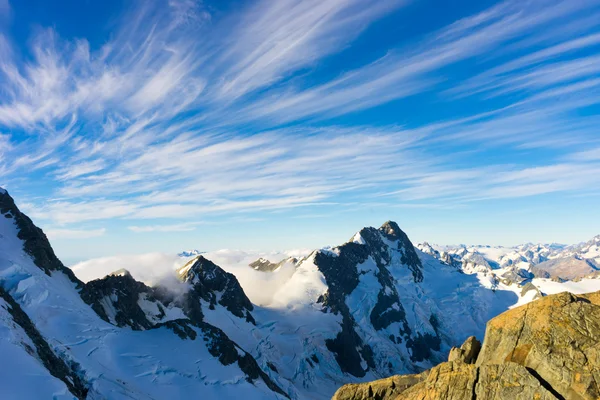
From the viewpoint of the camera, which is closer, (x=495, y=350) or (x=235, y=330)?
(x=495, y=350)

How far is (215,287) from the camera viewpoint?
18338cm

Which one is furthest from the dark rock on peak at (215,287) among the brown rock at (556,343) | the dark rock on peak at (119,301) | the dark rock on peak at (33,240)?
the brown rock at (556,343)

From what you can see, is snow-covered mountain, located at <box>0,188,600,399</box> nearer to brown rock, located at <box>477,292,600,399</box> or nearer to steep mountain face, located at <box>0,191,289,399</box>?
steep mountain face, located at <box>0,191,289,399</box>

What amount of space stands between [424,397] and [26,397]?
4267 centimetres

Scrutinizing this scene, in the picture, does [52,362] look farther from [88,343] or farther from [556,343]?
[556,343]

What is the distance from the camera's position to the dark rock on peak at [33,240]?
328 ft

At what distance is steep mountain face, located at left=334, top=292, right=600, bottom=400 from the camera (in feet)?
77.8

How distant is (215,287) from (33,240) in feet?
307

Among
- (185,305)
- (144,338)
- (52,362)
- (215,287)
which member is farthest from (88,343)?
(215,287)

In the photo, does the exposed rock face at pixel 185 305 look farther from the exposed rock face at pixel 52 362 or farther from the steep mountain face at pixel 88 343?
the exposed rock face at pixel 52 362

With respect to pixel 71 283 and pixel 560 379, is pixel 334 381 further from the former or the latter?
pixel 560 379

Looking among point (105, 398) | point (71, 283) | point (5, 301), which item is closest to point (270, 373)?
point (71, 283)

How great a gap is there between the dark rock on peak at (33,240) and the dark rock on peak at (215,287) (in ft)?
230

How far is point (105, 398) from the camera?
60906 millimetres
